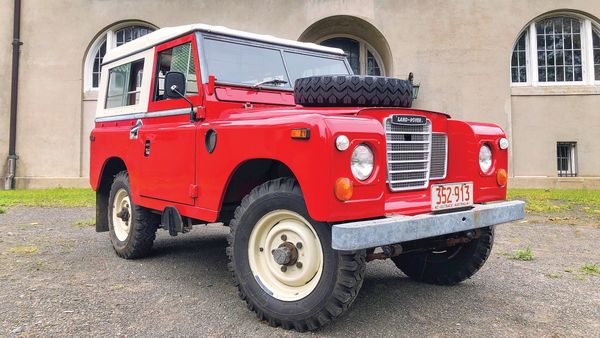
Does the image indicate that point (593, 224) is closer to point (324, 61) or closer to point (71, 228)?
point (324, 61)

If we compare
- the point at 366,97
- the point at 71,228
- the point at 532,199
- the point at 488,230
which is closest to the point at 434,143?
the point at 366,97

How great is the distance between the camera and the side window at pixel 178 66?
12.1ft

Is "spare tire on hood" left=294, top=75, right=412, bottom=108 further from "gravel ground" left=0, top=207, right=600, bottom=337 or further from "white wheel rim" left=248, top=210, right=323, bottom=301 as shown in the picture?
"gravel ground" left=0, top=207, right=600, bottom=337

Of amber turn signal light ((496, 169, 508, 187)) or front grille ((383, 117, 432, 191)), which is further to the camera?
amber turn signal light ((496, 169, 508, 187))

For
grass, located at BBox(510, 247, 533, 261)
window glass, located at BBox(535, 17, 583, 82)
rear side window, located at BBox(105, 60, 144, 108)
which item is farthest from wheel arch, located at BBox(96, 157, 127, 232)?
window glass, located at BBox(535, 17, 583, 82)

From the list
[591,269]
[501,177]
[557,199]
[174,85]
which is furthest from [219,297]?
[557,199]

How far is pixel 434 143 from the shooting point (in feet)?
10.5

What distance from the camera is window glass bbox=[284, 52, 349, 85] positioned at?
4.09 metres

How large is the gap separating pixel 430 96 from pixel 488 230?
355 inches

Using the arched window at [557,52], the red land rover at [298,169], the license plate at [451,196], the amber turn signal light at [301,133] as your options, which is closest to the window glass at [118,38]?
the red land rover at [298,169]

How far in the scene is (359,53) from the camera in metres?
13.2

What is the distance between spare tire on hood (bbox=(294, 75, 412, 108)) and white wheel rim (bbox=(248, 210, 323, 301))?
2.98 feet

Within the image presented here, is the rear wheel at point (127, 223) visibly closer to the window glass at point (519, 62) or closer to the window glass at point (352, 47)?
the window glass at point (352, 47)

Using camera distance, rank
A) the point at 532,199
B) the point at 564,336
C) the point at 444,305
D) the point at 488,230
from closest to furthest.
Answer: the point at 564,336
the point at 444,305
the point at 488,230
the point at 532,199
